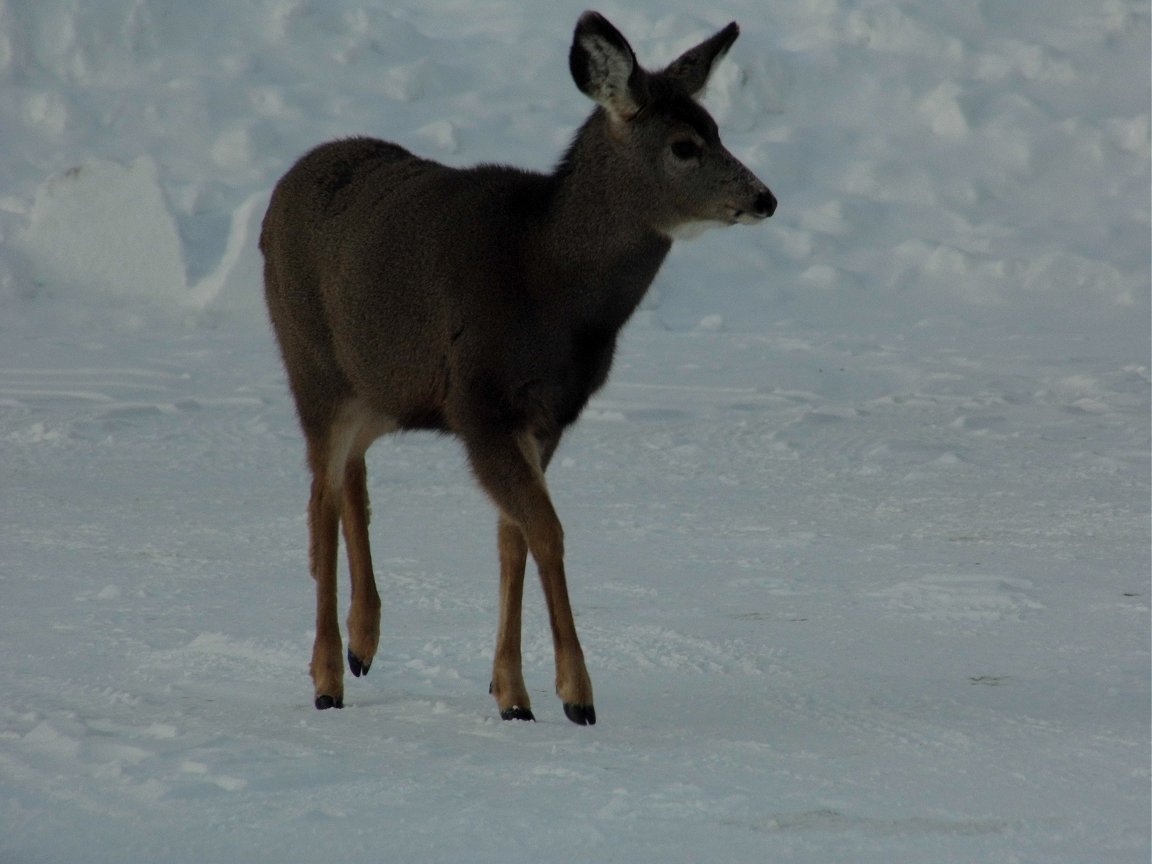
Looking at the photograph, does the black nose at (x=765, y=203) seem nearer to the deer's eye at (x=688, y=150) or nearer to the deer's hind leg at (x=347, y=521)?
the deer's eye at (x=688, y=150)

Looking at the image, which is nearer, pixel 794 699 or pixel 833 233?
pixel 794 699

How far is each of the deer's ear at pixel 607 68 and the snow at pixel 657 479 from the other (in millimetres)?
1924

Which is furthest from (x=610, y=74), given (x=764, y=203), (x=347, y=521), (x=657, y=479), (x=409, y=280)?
(x=657, y=479)

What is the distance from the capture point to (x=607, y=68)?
18.0 ft

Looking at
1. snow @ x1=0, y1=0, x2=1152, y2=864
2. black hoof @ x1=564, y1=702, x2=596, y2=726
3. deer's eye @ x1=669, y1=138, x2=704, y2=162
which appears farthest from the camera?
deer's eye @ x1=669, y1=138, x2=704, y2=162

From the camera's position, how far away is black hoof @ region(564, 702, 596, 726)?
5258 mm

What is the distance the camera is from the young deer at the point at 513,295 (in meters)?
5.41

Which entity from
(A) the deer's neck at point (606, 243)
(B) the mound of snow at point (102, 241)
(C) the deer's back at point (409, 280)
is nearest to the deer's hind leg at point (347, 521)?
(C) the deer's back at point (409, 280)

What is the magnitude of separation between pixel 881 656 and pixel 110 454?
214 inches

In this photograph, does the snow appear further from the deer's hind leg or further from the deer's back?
the deer's back

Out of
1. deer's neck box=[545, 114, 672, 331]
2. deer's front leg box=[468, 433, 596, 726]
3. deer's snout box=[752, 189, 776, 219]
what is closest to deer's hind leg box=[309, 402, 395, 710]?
deer's front leg box=[468, 433, 596, 726]

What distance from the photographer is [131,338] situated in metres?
13.3

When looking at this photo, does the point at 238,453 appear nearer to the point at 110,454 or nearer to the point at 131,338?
the point at 110,454

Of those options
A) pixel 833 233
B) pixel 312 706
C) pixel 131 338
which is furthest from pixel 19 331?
pixel 312 706
